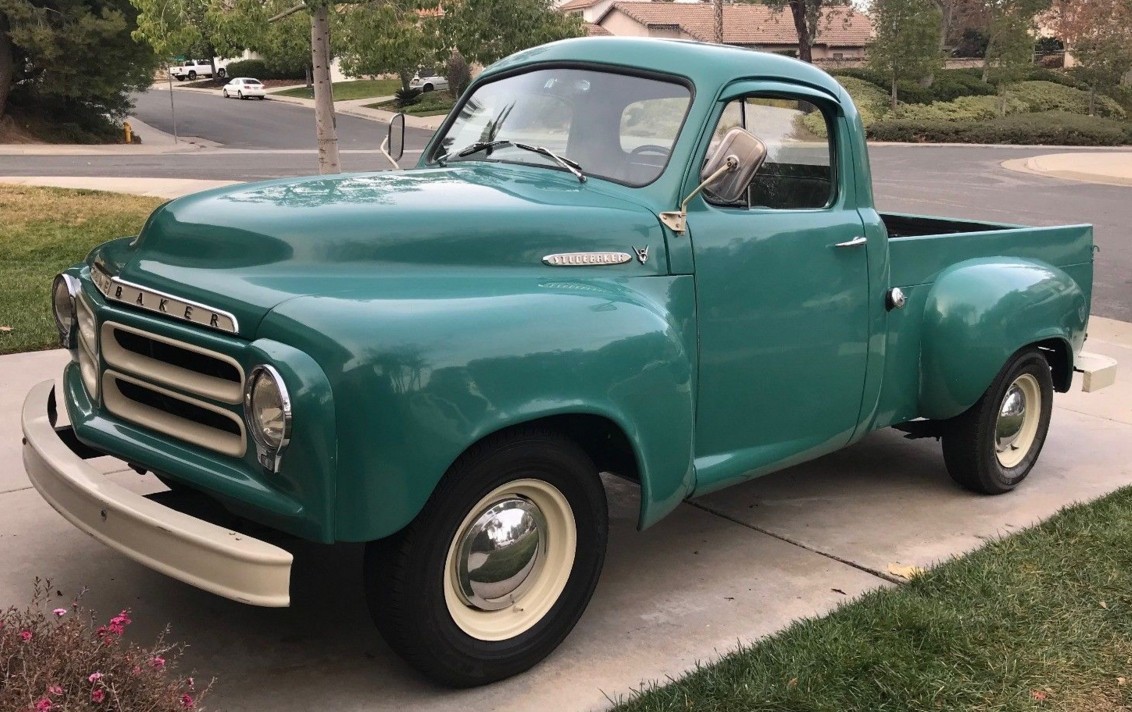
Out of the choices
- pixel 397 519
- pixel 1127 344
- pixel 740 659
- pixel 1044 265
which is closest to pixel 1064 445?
pixel 1044 265

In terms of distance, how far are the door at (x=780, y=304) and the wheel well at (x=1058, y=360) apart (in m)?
1.39

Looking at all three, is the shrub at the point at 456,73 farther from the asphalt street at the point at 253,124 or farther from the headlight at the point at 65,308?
the headlight at the point at 65,308

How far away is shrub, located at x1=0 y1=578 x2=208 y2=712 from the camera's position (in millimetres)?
2176

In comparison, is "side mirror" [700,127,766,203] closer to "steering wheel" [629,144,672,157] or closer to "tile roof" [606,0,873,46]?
"steering wheel" [629,144,672,157]

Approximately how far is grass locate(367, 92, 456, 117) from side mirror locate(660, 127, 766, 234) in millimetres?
37454

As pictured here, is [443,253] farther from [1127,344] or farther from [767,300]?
[1127,344]

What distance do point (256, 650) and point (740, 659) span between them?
1482 millimetres

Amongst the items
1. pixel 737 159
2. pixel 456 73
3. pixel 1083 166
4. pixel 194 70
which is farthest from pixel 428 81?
pixel 737 159

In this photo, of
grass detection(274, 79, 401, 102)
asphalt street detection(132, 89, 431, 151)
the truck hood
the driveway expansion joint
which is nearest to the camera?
the truck hood

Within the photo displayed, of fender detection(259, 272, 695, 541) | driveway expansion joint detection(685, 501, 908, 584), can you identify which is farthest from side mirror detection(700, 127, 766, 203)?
driveway expansion joint detection(685, 501, 908, 584)

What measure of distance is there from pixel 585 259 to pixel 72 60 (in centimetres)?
2868

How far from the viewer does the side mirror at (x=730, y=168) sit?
3.48 metres

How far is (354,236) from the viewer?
307 centimetres

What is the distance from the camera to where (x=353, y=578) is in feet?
12.7
